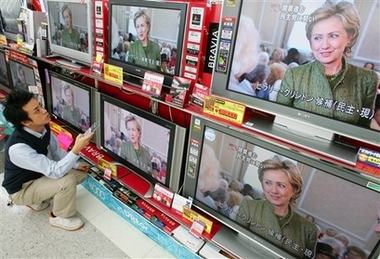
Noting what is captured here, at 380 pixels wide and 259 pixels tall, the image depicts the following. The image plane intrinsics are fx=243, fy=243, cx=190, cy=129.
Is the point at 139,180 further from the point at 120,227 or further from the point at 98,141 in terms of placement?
the point at 98,141

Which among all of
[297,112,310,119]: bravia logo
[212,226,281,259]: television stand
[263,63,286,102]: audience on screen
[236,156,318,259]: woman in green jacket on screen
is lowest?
[212,226,281,259]: television stand

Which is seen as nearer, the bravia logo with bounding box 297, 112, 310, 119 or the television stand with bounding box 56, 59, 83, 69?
the bravia logo with bounding box 297, 112, 310, 119

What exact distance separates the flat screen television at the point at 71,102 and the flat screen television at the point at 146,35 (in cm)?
51

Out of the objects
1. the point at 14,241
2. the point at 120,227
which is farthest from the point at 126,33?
the point at 14,241

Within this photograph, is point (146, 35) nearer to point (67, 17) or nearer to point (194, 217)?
point (67, 17)

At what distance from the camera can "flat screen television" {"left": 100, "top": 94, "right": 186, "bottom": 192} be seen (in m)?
1.57

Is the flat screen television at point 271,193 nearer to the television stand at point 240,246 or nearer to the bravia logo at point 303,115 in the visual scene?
the television stand at point 240,246

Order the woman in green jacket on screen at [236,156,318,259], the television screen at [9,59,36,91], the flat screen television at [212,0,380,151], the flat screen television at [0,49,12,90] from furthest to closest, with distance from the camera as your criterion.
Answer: the flat screen television at [0,49,12,90]
the television screen at [9,59,36,91]
the woman in green jacket on screen at [236,156,318,259]
the flat screen television at [212,0,380,151]

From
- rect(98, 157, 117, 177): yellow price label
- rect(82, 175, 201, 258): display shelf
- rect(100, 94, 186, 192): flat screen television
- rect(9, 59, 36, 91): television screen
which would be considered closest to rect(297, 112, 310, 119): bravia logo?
rect(100, 94, 186, 192): flat screen television

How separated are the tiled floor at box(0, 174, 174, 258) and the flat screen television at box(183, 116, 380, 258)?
0.61 m

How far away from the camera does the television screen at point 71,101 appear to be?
6.98ft

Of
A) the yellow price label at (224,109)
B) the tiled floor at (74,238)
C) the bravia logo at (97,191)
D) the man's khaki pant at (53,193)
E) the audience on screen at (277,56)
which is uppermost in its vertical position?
the audience on screen at (277,56)

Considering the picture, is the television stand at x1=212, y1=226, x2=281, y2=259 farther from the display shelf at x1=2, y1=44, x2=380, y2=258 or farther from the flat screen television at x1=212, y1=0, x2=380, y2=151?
the flat screen television at x1=212, y1=0, x2=380, y2=151

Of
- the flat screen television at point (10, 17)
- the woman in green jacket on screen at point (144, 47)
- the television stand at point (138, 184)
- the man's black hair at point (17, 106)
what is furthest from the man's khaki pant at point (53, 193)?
the flat screen television at point (10, 17)
